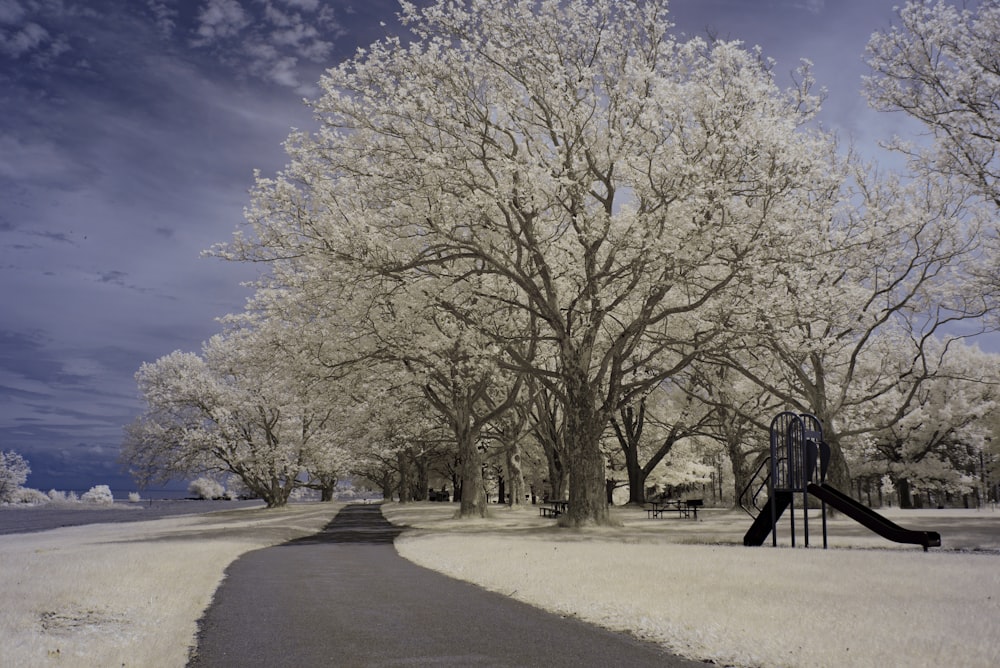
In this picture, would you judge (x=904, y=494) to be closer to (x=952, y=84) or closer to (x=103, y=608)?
(x=952, y=84)

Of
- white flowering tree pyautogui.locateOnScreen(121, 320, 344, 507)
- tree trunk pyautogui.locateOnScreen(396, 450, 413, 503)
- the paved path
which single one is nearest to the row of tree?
the paved path

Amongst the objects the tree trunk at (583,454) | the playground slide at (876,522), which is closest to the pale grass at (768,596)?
the playground slide at (876,522)

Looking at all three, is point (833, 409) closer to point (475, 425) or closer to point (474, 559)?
point (475, 425)

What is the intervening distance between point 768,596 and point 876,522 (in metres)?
9.04

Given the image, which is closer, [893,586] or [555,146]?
[893,586]

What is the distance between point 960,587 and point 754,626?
156 inches

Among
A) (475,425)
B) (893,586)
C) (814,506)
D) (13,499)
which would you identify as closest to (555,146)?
(475,425)

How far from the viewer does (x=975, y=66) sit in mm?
23562

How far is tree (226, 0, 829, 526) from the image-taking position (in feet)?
73.3

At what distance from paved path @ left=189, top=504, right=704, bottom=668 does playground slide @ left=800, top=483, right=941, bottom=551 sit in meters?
9.68

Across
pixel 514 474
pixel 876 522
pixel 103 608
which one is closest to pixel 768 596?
pixel 103 608

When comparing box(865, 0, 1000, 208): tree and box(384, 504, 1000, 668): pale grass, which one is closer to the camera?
box(384, 504, 1000, 668): pale grass

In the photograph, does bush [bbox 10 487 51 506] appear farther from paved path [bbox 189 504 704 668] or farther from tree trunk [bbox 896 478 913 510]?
paved path [bbox 189 504 704 668]

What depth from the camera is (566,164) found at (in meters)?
23.5
